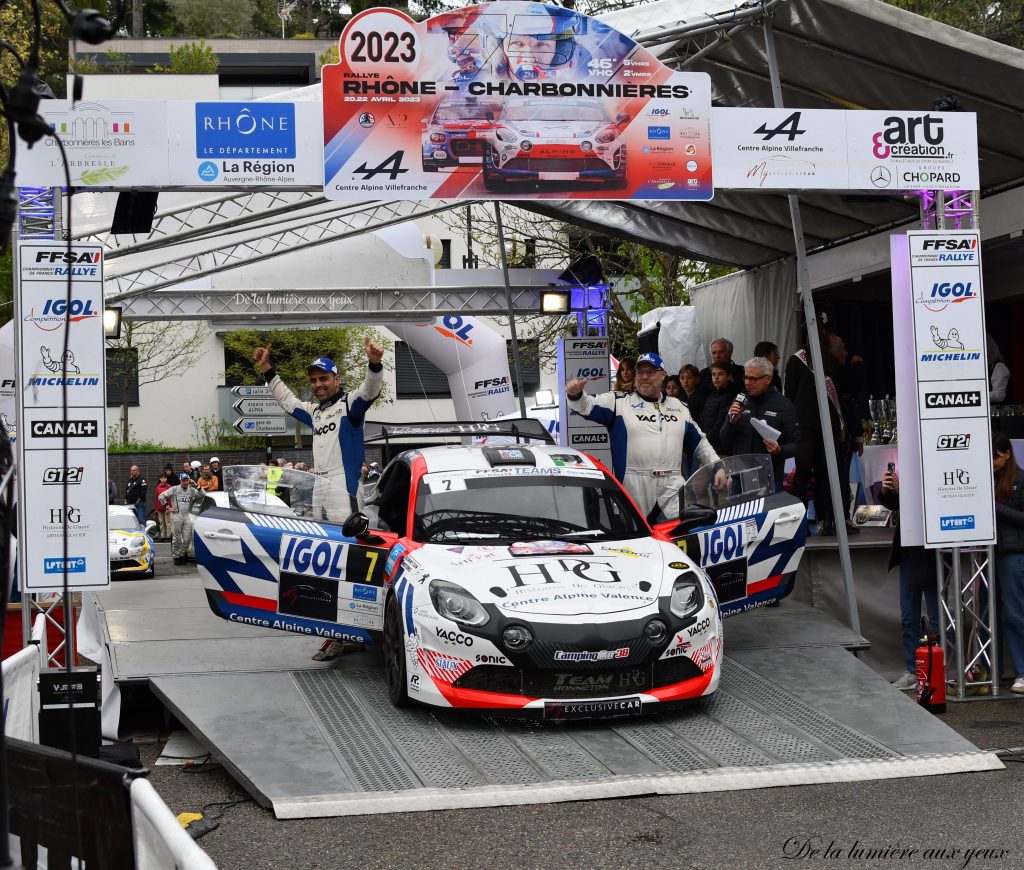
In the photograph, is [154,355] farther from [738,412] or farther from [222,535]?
[222,535]

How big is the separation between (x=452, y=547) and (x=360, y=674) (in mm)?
1164

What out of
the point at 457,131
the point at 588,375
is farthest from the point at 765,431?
the point at 588,375

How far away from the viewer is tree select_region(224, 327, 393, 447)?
3850cm

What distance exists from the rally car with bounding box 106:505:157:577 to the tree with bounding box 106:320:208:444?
17.1 meters

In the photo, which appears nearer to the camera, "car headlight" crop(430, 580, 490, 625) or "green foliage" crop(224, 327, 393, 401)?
"car headlight" crop(430, 580, 490, 625)

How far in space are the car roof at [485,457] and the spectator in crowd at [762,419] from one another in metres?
2.20

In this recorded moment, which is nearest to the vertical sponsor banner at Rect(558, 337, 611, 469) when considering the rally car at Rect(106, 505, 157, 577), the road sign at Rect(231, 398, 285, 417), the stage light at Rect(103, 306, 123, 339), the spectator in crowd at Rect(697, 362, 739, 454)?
the spectator in crowd at Rect(697, 362, 739, 454)

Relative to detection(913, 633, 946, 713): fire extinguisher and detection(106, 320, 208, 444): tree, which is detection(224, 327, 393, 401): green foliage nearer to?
detection(106, 320, 208, 444): tree

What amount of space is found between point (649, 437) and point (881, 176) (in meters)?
2.48

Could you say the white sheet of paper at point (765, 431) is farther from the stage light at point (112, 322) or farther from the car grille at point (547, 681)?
the stage light at point (112, 322)

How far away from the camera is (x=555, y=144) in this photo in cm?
878

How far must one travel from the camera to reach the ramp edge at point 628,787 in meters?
5.86

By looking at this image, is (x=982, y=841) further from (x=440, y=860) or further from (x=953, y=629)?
(x=953, y=629)

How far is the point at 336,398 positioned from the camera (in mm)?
9742
